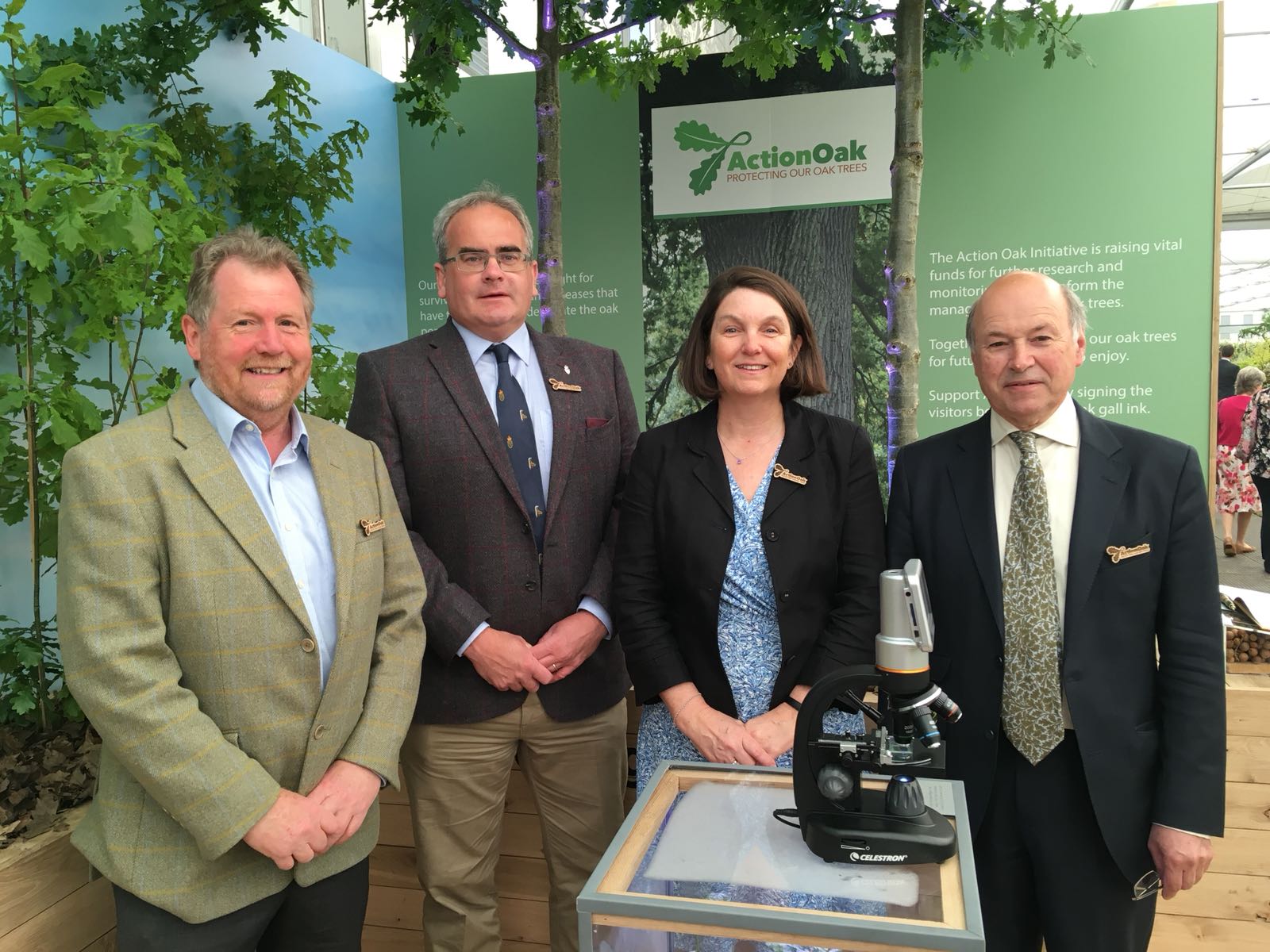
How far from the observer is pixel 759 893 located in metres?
1.11

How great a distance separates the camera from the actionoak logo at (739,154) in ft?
16.9

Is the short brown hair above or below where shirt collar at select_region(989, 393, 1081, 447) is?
above

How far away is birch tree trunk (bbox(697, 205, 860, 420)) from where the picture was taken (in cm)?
523

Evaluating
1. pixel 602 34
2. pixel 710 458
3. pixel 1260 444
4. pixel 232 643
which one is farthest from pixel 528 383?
pixel 1260 444

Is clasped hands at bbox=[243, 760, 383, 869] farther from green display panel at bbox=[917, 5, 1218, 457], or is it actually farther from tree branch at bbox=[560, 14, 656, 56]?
green display panel at bbox=[917, 5, 1218, 457]

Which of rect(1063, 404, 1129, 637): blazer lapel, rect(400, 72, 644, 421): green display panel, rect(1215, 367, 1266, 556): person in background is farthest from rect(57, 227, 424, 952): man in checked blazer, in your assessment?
rect(1215, 367, 1266, 556): person in background

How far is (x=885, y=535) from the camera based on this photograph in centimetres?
194

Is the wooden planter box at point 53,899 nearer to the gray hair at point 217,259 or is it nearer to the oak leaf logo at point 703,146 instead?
the gray hair at point 217,259

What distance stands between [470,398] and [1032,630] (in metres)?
1.29

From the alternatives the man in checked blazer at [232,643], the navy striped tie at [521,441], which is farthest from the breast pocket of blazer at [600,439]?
the man in checked blazer at [232,643]

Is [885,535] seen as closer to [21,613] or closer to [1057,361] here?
[1057,361]

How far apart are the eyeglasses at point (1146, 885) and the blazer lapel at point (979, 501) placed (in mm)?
519

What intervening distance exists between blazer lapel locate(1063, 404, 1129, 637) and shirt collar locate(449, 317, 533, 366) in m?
1.25

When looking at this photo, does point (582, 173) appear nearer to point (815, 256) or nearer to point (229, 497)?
point (815, 256)
